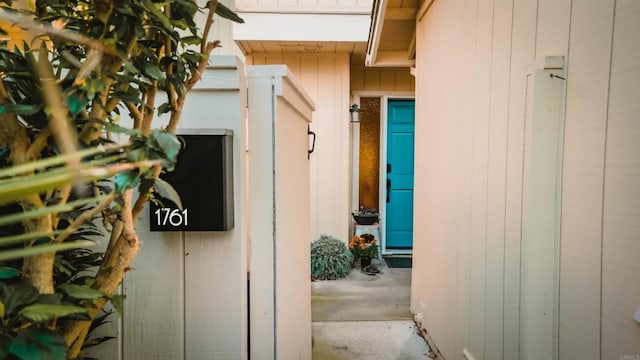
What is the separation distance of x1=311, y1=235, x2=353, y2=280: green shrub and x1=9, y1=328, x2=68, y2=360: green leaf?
381 cm

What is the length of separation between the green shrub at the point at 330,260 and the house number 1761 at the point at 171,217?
344 centimetres

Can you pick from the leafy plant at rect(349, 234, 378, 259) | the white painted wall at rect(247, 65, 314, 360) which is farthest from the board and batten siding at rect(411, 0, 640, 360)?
the leafy plant at rect(349, 234, 378, 259)

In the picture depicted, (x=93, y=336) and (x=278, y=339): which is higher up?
(x=93, y=336)

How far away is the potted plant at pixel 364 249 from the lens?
177 inches

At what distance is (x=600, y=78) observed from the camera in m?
1.10

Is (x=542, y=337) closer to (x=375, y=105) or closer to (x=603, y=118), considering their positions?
(x=603, y=118)

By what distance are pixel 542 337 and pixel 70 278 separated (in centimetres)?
134

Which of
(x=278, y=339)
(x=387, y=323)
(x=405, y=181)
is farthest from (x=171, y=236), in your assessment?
(x=405, y=181)

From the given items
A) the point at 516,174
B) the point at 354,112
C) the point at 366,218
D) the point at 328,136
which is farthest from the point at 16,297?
the point at 354,112

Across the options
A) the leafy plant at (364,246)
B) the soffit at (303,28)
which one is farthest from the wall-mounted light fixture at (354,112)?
the leafy plant at (364,246)

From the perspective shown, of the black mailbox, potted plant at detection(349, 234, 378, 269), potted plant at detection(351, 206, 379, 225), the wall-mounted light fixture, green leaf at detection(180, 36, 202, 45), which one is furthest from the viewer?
the wall-mounted light fixture

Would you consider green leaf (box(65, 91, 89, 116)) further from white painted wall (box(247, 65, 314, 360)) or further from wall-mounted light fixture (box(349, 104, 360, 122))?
wall-mounted light fixture (box(349, 104, 360, 122))

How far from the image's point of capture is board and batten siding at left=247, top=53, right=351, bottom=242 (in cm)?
465

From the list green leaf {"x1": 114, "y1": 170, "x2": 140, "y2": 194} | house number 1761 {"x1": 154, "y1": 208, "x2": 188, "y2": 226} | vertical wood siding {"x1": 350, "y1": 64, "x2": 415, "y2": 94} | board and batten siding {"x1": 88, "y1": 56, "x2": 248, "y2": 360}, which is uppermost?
vertical wood siding {"x1": 350, "y1": 64, "x2": 415, "y2": 94}
